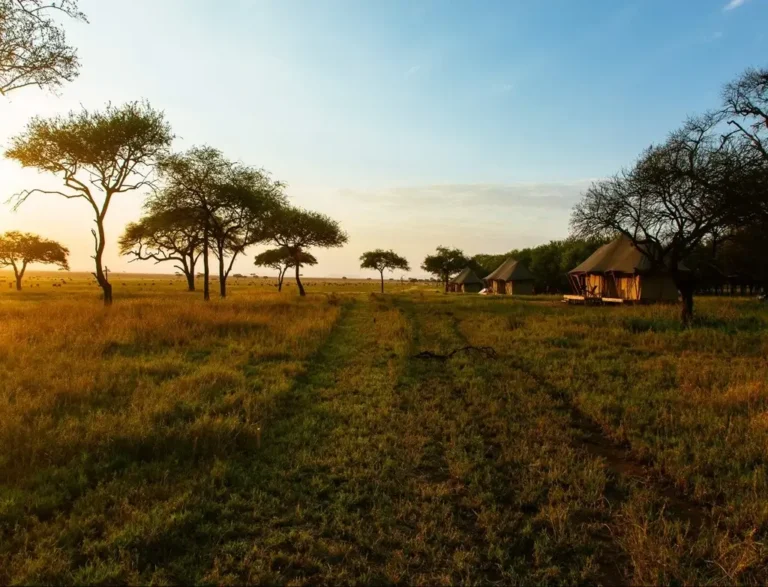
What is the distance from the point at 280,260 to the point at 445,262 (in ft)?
108

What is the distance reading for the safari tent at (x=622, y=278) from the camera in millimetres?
36562

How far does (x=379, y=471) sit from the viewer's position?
509cm

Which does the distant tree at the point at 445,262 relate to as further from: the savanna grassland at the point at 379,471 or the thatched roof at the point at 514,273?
Answer: the savanna grassland at the point at 379,471

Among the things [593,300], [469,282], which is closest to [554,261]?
[469,282]

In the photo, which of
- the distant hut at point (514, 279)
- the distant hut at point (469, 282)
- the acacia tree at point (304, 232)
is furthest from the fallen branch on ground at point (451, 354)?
the distant hut at point (469, 282)

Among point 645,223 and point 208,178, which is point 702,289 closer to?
point 645,223

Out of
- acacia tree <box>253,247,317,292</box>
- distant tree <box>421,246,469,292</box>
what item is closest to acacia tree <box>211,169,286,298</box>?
acacia tree <box>253,247,317,292</box>

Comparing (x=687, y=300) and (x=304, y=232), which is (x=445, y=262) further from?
(x=687, y=300)

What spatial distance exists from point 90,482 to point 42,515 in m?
0.65

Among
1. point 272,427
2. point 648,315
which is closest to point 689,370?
point 272,427

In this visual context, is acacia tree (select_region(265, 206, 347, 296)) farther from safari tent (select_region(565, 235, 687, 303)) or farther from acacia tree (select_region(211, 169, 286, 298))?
safari tent (select_region(565, 235, 687, 303))

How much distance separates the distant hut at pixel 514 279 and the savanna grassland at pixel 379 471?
4826cm

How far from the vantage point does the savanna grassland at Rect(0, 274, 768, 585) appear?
3.46 m

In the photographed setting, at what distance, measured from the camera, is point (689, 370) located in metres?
10.1
